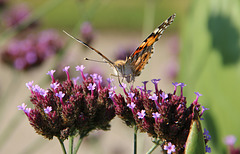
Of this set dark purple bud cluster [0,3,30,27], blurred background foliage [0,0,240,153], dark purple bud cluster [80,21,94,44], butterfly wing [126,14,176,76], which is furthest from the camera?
dark purple bud cluster [0,3,30,27]

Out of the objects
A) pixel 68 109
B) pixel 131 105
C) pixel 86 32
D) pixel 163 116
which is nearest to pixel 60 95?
pixel 68 109

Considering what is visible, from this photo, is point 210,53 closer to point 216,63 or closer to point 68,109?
point 216,63

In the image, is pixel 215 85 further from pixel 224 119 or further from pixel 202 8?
pixel 202 8

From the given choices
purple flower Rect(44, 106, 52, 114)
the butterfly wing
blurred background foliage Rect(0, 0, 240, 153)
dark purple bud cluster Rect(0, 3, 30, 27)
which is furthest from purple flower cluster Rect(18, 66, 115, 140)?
dark purple bud cluster Rect(0, 3, 30, 27)

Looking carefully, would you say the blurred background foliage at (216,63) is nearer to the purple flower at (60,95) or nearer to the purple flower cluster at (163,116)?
the purple flower cluster at (163,116)

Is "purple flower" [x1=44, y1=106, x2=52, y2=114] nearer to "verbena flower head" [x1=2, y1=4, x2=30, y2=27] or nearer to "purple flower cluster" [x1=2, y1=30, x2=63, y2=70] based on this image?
"purple flower cluster" [x1=2, y1=30, x2=63, y2=70]

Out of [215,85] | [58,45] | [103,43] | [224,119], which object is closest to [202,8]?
[215,85]
